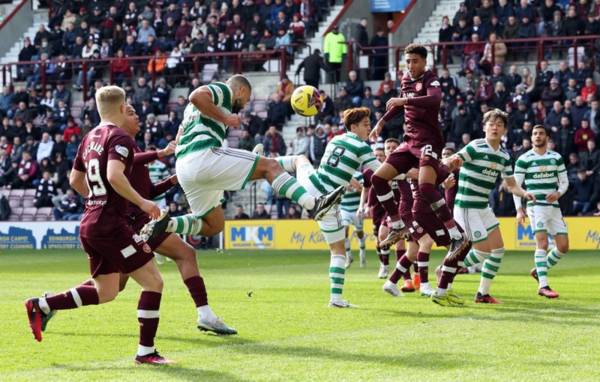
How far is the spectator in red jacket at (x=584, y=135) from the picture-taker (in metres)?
29.2

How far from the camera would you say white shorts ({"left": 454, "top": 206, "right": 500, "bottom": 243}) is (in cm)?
1461

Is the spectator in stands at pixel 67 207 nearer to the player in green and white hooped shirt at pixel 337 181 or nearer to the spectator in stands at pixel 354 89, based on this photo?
the spectator in stands at pixel 354 89

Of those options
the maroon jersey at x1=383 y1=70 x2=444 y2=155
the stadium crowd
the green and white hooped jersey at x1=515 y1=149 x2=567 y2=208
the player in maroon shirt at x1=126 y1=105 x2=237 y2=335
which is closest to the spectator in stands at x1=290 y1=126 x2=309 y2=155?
the stadium crowd

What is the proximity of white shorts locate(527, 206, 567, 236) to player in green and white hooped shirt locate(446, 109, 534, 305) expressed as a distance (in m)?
1.82

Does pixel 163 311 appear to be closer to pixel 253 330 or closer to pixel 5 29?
pixel 253 330

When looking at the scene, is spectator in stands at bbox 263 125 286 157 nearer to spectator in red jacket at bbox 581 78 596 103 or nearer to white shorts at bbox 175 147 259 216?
spectator in red jacket at bbox 581 78 596 103

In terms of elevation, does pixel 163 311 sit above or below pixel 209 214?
below

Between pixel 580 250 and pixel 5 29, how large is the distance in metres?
26.7

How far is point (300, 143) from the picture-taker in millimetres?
33375

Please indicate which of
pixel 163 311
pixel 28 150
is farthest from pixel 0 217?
pixel 163 311

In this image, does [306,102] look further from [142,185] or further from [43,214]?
[43,214]

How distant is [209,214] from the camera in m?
12.0

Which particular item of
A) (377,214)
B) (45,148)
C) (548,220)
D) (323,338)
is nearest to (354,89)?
(45,148)

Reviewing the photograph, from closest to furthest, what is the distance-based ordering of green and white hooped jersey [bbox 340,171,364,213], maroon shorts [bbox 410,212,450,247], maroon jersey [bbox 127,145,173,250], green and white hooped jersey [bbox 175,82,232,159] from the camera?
green and white hooped jersey [bbox 175,82,232,159] → maroon jersey [bbox 127,145,173,250] → maroon shorts [bbox 410,212,450,247] → green and white hooped jersey [bbox 340,171,364,213]
